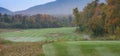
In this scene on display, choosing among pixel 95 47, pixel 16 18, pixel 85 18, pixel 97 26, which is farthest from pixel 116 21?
pixel 16 18

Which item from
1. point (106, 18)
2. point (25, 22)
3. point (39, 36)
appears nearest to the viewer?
point (106, 18)

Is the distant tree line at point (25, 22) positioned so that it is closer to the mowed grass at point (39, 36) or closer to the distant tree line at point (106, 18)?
the mowed grass at point (39, 36)

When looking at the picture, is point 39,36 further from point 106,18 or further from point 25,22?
point 25,22

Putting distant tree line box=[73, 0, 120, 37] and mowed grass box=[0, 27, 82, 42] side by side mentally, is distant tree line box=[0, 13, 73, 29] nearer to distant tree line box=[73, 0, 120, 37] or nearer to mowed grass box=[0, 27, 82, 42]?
mowed grass box=[0, 27, 82, 42]

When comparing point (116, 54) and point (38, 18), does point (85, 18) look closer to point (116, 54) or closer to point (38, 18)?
point (38, 18)

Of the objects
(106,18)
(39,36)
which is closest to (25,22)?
(39,36)

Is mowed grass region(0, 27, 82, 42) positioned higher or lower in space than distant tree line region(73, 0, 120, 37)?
lower

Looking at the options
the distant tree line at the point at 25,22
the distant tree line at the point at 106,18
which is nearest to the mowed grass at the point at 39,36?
the distant tree line at the point at 106,18

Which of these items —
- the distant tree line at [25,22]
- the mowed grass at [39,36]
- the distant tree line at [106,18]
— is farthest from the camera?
the distant tree line at [25,22]

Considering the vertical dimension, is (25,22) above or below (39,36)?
above

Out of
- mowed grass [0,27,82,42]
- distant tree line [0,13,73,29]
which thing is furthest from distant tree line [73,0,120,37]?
distant tree line [0,13,73,29]

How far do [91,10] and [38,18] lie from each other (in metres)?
58.8

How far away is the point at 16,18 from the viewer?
145 m

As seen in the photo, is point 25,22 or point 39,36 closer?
point 39,36
